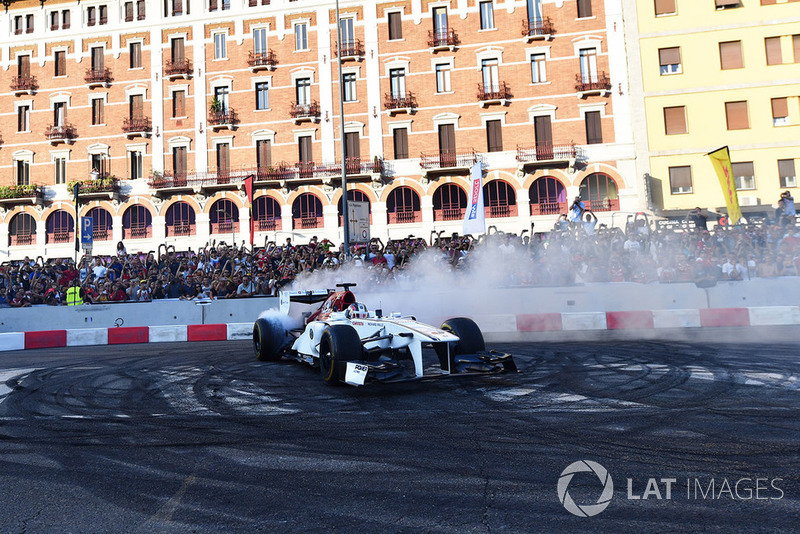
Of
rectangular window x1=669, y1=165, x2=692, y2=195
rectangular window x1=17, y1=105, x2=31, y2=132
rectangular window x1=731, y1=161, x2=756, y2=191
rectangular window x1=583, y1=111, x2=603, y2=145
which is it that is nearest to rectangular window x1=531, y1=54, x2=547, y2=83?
rectangular window x1=583, y1=111, x2=603, y2=145

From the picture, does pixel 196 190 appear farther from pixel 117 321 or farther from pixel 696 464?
pixel 696 464

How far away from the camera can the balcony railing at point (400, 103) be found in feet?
110

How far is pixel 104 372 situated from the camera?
9.66 metres

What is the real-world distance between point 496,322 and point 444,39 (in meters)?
24.2

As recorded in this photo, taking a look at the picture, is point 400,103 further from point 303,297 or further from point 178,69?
point 303,297

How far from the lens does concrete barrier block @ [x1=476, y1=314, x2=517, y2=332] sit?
1447 cm

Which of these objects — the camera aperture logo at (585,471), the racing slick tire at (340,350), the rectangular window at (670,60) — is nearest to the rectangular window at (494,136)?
the rectangular window at (670,60)

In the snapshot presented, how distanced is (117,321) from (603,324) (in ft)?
45.3

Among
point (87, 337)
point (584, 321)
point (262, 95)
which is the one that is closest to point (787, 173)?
point (584, 321)

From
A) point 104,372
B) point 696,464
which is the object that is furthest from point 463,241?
point 696,464

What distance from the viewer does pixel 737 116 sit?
3055 centimetres

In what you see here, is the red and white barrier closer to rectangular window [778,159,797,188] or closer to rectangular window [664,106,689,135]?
rectangular window [778,159,797,188]

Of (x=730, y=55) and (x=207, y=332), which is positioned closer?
(x=207, y=332)

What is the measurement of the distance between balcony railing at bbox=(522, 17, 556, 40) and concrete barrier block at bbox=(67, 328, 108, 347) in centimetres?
2763
